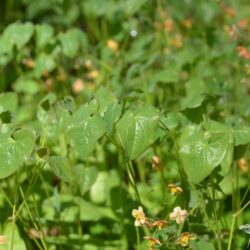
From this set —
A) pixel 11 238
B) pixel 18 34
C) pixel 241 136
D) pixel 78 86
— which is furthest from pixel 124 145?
pixel 78 86

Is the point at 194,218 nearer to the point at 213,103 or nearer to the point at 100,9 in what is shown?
the point at 213,103

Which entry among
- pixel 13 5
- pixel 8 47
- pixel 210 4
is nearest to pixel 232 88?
pixel 210 4

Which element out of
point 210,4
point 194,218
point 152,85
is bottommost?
point 194,218

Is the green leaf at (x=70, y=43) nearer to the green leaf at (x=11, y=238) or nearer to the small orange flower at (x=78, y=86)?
the small orange flower at (x=78, y=86)

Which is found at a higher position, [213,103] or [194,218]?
[213,103]

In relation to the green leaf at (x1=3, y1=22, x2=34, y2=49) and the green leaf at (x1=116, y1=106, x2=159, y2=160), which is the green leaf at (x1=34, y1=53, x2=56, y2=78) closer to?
the green leaf at (x1=3, y1=22, x2=34, y2=49)

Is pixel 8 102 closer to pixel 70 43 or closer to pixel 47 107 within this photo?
pixel 47 107
